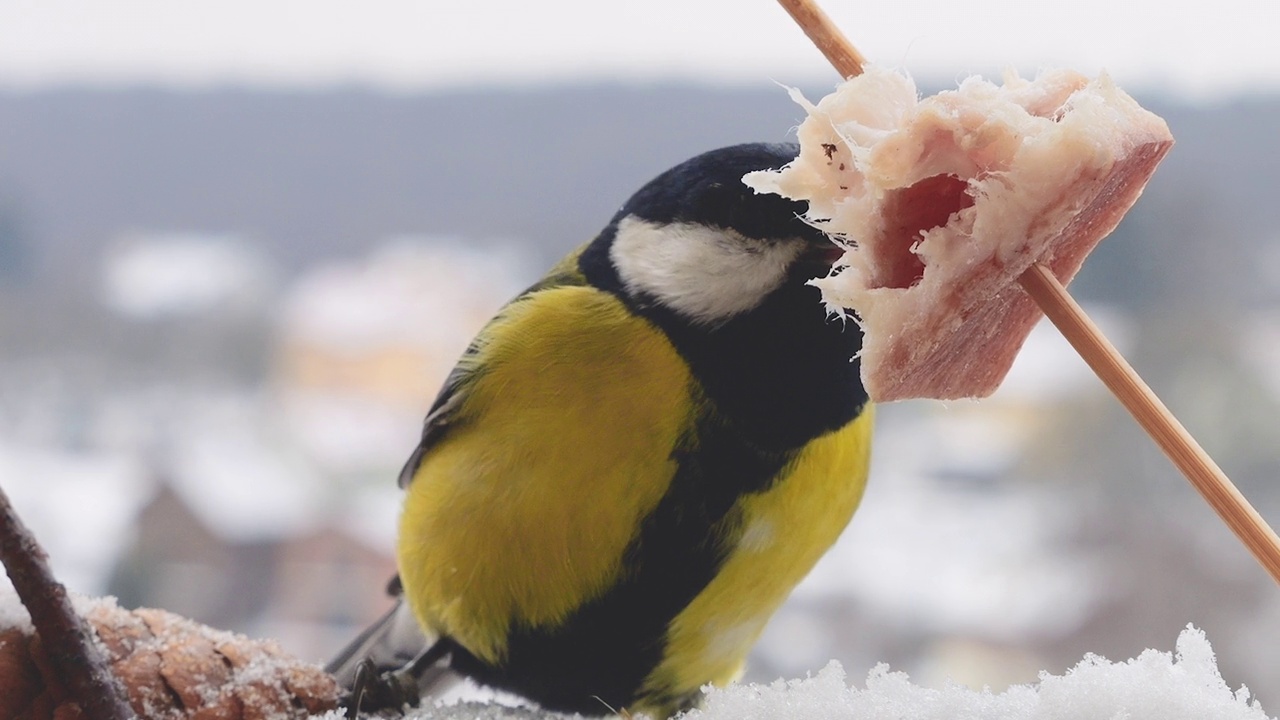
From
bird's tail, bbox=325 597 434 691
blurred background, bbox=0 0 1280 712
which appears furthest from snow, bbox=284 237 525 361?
bird's tail, bbox=325 597 434 691

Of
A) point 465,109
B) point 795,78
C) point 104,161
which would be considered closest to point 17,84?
point 104,161

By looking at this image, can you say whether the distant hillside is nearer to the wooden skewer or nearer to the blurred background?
the blurred background

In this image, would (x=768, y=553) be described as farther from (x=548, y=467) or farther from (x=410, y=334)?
(x=410, y=334)

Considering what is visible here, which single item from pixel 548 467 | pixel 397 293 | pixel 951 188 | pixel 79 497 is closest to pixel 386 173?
pixel 397 293

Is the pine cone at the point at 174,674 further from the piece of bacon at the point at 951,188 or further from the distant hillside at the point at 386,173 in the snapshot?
the distant hillside at the point at 386,173

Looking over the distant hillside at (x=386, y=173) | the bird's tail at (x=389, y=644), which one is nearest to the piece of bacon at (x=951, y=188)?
Result: the bird's tail at (x=389, y=644)

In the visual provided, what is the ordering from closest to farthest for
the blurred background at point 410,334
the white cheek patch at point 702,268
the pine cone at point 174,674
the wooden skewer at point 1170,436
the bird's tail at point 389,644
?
the wooden skewer at point 1170,436
the pine cone at point 174,674
the white cheek patch at point 702,268
the bird's tail at point 389,644
the blurred background at point 410,334

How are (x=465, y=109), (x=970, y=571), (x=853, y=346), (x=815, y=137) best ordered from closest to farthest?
(x=815, y=137), (x=853, y=346), (x=970, y=571), (x=465, y=109)

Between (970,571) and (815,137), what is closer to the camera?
(815,137)

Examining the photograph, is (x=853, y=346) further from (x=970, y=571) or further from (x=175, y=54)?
(x=175, y=54)
